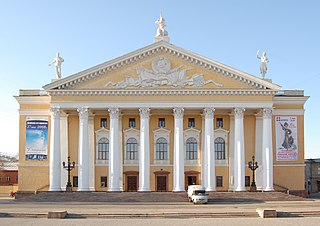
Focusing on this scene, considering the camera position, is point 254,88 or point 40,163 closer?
point 254,88

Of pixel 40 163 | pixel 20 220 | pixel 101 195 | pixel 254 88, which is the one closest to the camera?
pixel 20 220

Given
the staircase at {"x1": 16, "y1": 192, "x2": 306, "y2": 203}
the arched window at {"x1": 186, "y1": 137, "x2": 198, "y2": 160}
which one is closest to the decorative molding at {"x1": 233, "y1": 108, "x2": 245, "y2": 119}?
the arched window at {"x1": 186, "y1": 137, "x2": 198, "y2": 160}

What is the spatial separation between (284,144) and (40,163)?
26.2m

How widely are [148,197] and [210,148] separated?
851cm

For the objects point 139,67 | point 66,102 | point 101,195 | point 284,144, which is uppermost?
point 139,67

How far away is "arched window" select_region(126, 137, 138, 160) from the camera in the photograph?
5694cm

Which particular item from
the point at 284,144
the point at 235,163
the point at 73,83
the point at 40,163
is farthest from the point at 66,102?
the point at 284,144

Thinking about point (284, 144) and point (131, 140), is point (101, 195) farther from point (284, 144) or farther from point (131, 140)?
point (284, 144)

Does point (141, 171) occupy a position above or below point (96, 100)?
below

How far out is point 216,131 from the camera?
2227 inches

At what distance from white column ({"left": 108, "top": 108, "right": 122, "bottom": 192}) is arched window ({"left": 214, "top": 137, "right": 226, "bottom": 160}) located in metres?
11.0

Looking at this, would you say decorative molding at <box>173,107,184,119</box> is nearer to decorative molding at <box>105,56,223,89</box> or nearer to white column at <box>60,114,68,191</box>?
decorative molding at <box>105,56,223,89</box>

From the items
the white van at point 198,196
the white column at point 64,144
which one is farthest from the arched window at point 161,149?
the white van at point 198,196

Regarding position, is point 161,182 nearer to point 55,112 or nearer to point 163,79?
point 163,79
